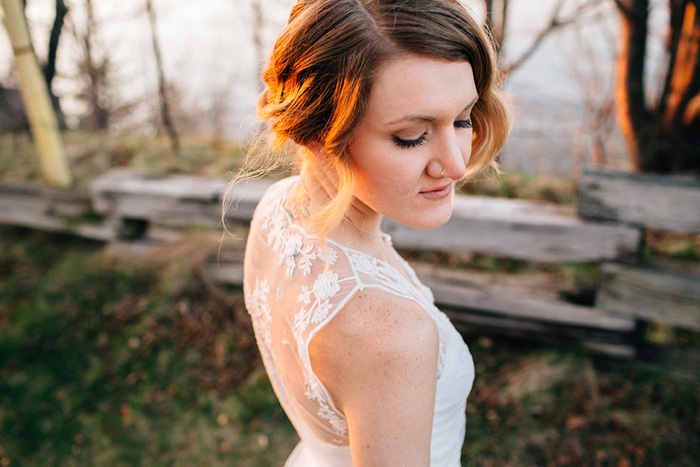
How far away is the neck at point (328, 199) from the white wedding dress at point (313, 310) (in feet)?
0.27

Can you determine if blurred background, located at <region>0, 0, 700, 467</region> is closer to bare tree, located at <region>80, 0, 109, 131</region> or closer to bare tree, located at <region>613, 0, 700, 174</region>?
bare tree, located at <region>613, 0, 700, 174</region>

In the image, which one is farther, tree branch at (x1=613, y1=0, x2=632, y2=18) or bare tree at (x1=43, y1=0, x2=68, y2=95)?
bare tree at (x1=43, y1=0, x2=68, y2=95)

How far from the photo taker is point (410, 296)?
1.17 m

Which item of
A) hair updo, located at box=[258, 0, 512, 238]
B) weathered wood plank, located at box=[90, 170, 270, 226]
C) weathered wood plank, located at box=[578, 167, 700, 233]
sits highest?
hair updo, located at box=[258, 0, 512, 238]

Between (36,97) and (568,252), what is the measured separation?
18.4 ft

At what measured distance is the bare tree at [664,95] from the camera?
150 inches

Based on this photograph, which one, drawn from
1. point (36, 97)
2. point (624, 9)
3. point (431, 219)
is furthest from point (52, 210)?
point (624, 9)

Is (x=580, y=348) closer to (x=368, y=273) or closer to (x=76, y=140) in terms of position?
(x=368, y=273)

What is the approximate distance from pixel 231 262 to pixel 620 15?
4.28m

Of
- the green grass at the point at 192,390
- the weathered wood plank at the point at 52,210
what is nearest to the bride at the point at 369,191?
the green grass at the point at 192,390

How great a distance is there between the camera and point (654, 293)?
10.4 feet

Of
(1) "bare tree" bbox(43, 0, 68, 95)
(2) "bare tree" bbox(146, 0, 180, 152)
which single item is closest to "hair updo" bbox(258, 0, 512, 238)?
(2) "bare tree" bbox(146, 0, 180, 152)

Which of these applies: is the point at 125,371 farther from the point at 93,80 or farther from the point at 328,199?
the point at 93,80

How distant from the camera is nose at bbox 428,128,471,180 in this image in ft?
3.87
